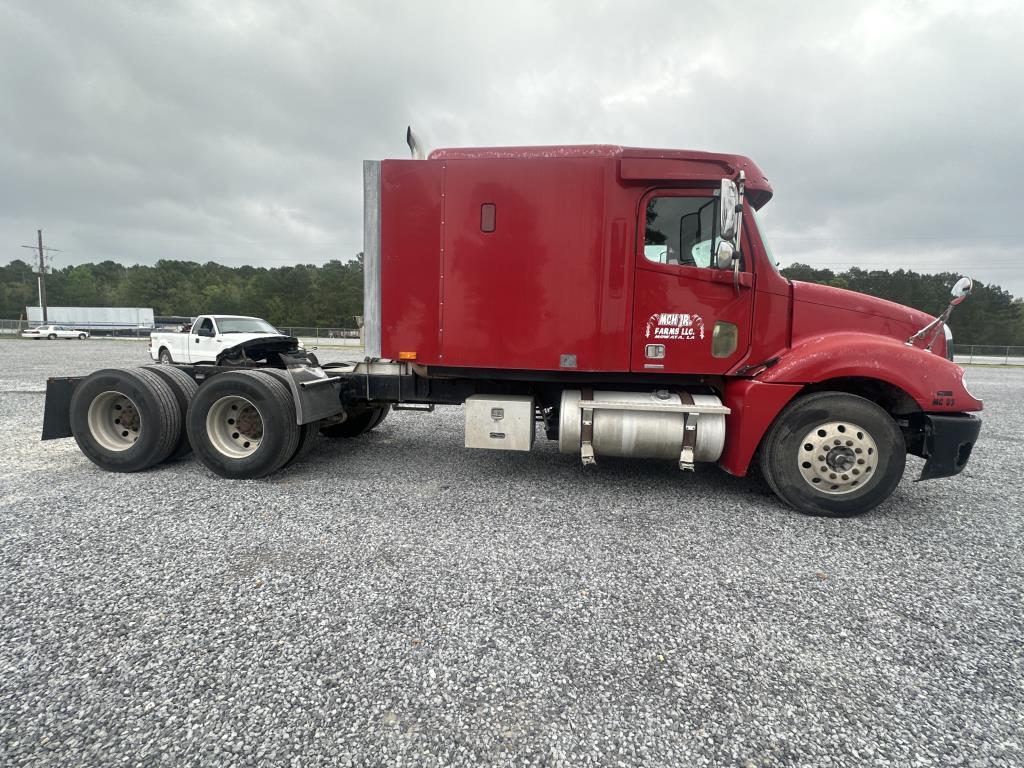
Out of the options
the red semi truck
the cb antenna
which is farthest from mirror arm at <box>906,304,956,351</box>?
the cb antenna

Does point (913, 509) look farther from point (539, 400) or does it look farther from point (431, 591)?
point (431, 591)

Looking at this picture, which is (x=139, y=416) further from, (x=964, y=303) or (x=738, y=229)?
(x=964, y=303)

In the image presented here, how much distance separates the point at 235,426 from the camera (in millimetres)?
4512

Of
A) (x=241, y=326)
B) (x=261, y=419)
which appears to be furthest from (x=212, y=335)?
(x=261, y=419)

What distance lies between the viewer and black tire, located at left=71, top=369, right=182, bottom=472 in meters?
4.37

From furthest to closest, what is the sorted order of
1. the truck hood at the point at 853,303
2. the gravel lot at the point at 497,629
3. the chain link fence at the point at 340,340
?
the chain link fence at the point at 340,340, the truck hood at the point at 853,303, the gravel lot at the point at 497,629

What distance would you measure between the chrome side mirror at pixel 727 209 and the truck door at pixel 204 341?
13240 mm

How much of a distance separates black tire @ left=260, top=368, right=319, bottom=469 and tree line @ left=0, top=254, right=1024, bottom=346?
3535 centimetres

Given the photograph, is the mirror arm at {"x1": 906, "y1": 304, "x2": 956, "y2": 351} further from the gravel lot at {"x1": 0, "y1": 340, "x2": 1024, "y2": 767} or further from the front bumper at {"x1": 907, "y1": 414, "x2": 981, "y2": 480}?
the gravel lot at {"x1": 0, "y1": 340, "x2": 1024, "y2": 767}

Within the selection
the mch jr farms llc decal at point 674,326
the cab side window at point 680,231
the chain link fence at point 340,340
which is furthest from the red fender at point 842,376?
the chain link fence at point 340,340

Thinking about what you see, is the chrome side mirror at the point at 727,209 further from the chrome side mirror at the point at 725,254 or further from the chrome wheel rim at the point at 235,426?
the chrome wheel rim at the point at 235,426

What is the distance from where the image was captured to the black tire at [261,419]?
13.9 feet

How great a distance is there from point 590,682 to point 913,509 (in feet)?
12.3

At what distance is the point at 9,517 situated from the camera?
3.37 meters
